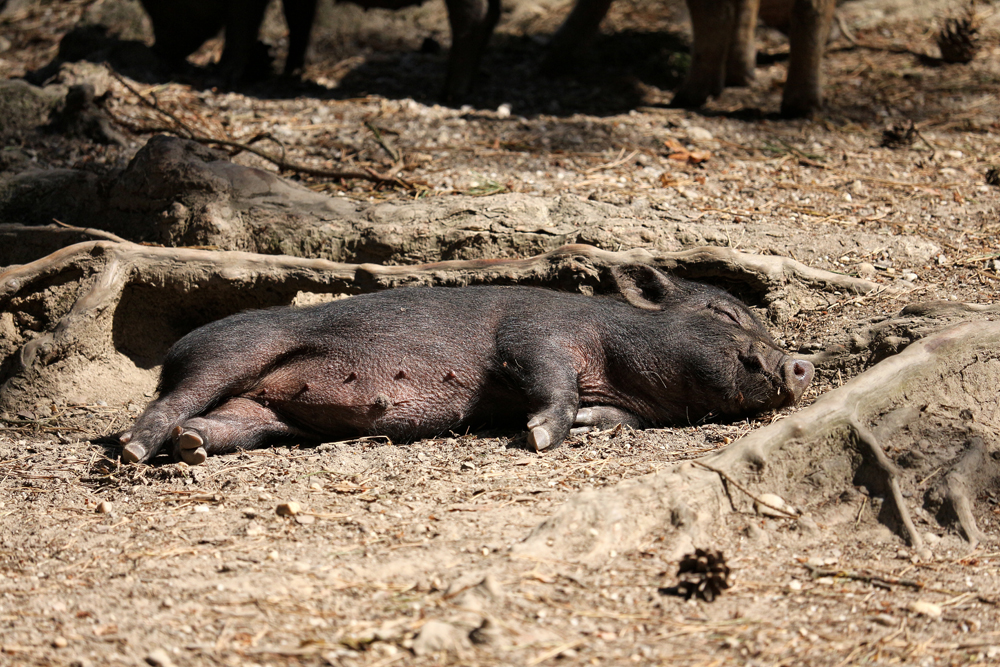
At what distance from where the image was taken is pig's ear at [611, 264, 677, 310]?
433cm

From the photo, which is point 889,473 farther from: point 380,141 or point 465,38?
point 465,38

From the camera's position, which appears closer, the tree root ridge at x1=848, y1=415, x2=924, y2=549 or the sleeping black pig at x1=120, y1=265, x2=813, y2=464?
the tree root ridge at x1=848, y1=415, x2=924, y2=549

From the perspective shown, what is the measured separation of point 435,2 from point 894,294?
8802 mm

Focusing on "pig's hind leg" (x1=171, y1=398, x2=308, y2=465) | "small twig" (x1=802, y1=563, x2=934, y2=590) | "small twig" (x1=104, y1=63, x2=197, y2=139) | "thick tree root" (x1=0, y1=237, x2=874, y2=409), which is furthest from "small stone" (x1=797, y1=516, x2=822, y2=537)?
"small twig" (x1=104, y1=63, x2=197, y2=139)

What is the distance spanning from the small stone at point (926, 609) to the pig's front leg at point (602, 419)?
170 centimetres

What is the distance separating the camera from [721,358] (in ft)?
13.3

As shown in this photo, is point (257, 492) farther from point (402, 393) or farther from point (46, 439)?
point (46, 439)

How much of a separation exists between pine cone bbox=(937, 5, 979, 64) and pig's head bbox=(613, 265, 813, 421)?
5.78 meters

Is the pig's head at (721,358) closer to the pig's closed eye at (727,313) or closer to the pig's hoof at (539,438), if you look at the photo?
the pig's closed eye at (727,313)

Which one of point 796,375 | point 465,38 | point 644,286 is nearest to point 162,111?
point 465,38

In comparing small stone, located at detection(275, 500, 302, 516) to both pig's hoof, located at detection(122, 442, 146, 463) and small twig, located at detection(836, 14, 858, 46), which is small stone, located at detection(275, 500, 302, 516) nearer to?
pig's hoof, located at detection(122, 442, 146, 463)

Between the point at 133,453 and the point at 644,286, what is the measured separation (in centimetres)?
244

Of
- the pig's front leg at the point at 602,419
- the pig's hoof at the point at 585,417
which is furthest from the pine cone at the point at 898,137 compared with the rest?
the pig's hoof at the point at 585,417

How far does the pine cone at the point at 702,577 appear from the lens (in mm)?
2436
